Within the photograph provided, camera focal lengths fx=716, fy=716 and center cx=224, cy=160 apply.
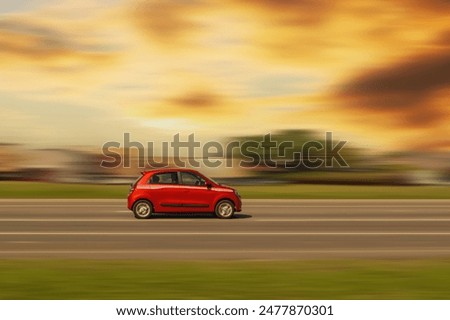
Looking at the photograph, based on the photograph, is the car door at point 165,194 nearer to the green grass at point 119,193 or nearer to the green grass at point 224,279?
the green grass at point 224,279

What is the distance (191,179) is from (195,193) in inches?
15.6

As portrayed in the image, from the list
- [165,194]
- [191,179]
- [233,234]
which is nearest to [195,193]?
[191,179]

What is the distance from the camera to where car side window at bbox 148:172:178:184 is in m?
18.8

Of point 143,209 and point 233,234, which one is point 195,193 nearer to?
Answer: point 143,209

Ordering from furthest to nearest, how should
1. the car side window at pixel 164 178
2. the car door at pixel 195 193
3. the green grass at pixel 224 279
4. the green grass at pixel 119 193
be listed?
the green grass at pixel 119 193 → the car side window at pixel 164 178 → the car door at pixel 195 193 → the green grass at pixel 224 279

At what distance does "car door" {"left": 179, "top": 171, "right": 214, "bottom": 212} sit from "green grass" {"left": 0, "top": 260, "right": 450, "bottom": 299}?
7.72 m

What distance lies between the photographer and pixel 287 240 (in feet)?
47.4

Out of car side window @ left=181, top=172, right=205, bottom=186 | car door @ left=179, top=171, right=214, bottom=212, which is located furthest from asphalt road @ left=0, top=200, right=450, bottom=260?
car side window @ left=181, top=172, right=205, bottom=186

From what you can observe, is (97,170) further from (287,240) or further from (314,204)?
(287,240)

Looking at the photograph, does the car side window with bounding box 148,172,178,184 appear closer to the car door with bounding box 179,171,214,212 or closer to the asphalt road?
the car door with bounding box 179,171,214,212

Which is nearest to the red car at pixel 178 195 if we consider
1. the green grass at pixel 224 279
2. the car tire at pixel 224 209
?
the car tire at pixel 224 209

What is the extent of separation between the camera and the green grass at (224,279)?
8.46 metres

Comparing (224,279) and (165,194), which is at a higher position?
(165,194)

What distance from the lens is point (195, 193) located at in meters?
18.7
